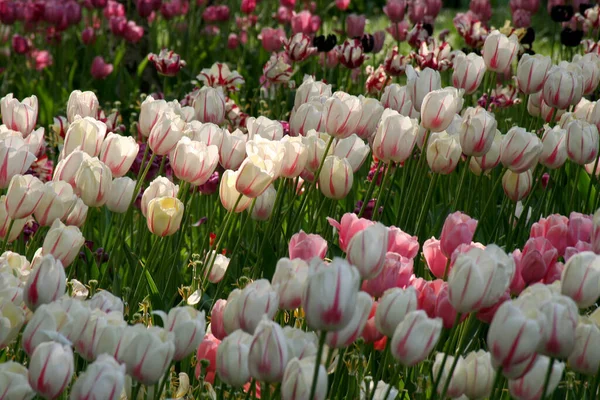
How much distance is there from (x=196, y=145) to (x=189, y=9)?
483 centimetres

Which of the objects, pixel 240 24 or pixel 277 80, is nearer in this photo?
pixel 277 80

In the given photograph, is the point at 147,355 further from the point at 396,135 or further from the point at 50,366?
the point at 396,135

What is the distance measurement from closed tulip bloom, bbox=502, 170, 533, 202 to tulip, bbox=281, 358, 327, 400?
1.35 metres

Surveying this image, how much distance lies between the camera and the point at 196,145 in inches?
80.7

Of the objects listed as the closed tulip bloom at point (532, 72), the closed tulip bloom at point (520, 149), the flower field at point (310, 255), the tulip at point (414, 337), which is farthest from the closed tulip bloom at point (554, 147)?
the tulip at point (414, 337)

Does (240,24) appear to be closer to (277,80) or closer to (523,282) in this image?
(277,80)

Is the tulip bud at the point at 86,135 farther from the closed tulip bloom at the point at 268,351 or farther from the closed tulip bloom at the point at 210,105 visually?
the closed tulip bloom at the point at 268,351

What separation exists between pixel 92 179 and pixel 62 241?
221 millimetres

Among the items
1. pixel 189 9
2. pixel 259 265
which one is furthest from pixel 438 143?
pixel 189 9

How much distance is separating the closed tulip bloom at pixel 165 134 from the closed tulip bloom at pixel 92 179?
24cm

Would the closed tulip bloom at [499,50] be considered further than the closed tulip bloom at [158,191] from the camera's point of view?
Yes

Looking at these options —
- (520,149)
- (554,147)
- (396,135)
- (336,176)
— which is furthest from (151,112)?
(554,147)

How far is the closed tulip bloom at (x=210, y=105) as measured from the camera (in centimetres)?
262

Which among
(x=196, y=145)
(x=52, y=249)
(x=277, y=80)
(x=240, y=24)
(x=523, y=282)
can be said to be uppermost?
(x=240, y=24)
